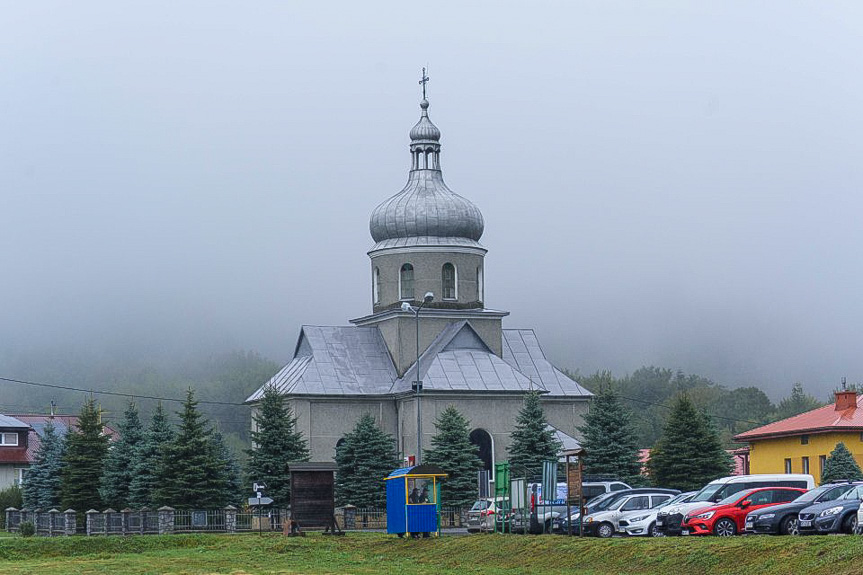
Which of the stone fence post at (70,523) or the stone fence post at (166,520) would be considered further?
the stone fence post at (70,523)

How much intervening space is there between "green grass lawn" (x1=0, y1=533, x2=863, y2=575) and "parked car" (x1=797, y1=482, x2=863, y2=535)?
144 cm

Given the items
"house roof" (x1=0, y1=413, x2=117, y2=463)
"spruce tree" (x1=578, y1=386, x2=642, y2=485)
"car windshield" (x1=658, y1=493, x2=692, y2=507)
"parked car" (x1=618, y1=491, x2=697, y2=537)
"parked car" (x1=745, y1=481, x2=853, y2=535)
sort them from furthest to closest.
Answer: "house roof" (x1=0, y1=413, x2=117, y2=463) < "spruce tree" (x1=578, y1=386, x2=642, y2=485) < "parked car" (x1=618, y1=491, x2=697, y2=537) < "car windshield" (x1=658, y1=493, x2=692, y2=507) < "parked car" (x1=745, y1=481, x2=853, y2=535)

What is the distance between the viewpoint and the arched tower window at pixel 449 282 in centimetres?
7950

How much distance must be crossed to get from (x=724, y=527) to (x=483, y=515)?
15934 millimetres

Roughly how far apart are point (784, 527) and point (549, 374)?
4787 cm

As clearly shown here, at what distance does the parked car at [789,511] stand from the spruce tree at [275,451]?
112 ft

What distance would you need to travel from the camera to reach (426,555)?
4019 centimetres

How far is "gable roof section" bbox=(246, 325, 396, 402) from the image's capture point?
249 feet

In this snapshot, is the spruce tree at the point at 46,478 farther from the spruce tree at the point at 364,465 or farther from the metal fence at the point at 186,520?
the spruce tree at the point at 364,465

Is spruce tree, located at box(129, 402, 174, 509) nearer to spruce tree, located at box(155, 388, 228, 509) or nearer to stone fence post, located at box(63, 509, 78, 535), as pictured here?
spruce tree, located at box(155, 388, 228, 509)

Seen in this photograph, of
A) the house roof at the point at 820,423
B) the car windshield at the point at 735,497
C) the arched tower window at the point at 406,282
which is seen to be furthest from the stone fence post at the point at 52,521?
the car windshield at the point at 735,497

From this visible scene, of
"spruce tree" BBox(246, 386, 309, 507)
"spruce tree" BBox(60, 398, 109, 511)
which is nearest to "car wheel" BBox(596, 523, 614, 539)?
"spruce tree" BBox(246, 386, 309, 507)

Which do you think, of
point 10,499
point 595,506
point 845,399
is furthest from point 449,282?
point 595,506

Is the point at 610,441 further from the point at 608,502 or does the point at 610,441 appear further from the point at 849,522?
the point at 849,522
